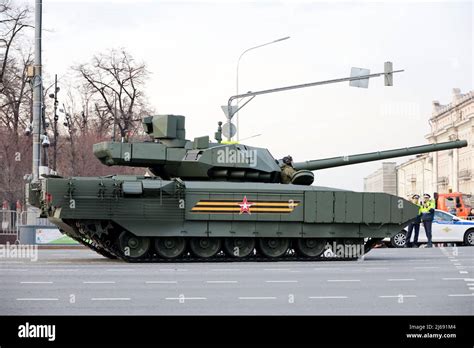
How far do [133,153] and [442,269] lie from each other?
26.4 ft

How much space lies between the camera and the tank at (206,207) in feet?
71.8

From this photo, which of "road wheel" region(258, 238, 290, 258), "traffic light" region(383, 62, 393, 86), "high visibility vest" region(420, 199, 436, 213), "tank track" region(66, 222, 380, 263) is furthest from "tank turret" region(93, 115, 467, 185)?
"high visibility vest" region(420, 199, 436, 213)

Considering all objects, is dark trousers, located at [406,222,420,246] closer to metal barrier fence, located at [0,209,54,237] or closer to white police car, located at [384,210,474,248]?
white police car, located at [384,210,474,248]

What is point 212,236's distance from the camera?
22.4 meters

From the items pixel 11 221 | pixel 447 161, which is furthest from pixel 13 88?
pixel 447 161

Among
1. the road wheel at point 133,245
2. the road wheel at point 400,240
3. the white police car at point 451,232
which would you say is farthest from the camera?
the white police car at point 451,232

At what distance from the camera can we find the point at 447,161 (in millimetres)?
126250

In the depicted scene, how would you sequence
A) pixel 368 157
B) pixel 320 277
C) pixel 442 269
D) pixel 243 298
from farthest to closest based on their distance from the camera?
pixel 368 157 < pixel 442 269 < pixel 320 277 < pixel 243 298

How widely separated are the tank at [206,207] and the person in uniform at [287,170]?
14 cm

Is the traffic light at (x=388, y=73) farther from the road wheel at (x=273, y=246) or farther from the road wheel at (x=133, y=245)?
the road wheel at (x=133, y=245)

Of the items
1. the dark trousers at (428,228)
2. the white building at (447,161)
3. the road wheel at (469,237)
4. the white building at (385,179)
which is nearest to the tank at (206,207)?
the dark trousers at (428,228)
